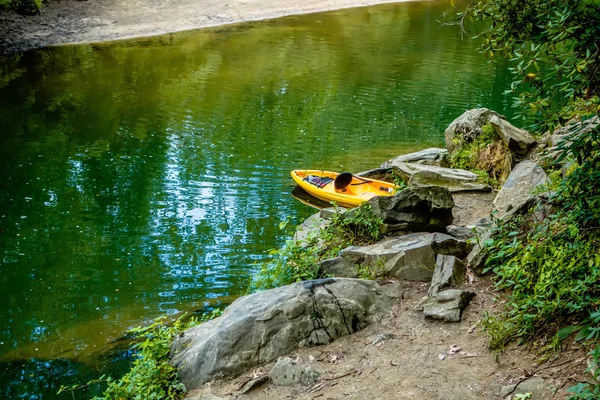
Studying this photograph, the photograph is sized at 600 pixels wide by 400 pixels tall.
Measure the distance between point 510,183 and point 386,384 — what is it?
15.8ft

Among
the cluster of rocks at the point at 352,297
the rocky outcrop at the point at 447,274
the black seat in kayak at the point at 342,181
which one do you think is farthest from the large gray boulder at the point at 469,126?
the rocky outcrop at the point at 447,274

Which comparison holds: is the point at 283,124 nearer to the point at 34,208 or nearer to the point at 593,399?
the point at 34,208

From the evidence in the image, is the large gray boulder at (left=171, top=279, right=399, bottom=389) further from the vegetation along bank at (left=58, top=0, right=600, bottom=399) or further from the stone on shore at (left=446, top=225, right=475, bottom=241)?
the stone on shore at (left=446, top=225, right=475, bottom=241)

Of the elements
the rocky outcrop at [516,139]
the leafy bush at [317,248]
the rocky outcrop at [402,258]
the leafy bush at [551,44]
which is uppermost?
the leafy bush at [551,44]

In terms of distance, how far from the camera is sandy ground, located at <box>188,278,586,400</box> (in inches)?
228

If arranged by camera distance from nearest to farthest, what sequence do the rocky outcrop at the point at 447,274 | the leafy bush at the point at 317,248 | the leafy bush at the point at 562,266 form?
1. the leafy bush at the point at 562,266
2. the rocky outcrop at the point at 447,274
3. the leafy bush at the point at 317,248

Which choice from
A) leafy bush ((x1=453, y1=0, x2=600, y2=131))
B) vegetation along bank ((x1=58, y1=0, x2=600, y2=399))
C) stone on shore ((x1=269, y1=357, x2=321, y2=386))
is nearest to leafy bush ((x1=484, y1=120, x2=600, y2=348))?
Result: vegetation along bank ((x1=58, y1=0, x2=600, y2=399))

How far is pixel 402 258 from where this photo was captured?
8.31 metres

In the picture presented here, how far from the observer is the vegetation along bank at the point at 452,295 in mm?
5387

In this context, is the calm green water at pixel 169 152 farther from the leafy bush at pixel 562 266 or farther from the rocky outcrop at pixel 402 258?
the leafy bush at pixel 562 266

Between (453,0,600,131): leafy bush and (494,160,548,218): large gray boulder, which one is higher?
(453,0,600,131): leafy bush

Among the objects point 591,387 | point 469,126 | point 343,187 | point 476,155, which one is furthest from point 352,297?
point 343,187

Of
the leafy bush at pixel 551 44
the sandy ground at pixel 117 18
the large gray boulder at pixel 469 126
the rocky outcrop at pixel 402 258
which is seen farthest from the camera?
the sandy ground at pixel 117 18

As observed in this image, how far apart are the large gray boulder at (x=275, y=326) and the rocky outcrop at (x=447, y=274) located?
2.04 ft
